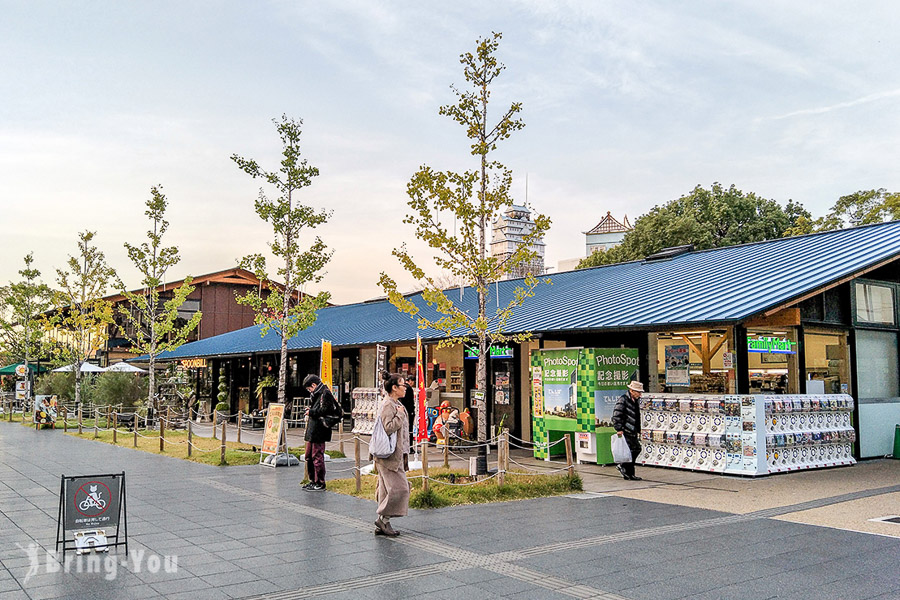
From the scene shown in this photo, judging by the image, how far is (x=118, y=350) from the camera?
1791 inches

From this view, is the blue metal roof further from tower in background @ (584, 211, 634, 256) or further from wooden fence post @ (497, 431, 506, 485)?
tower in background @ (584, 211, 634, 256)

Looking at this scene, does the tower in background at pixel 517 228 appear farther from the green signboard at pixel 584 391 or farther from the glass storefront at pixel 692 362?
the glass storefront at pixel 692 362

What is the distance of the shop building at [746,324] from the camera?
13.6 metres

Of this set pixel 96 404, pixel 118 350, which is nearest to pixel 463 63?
pixel 96 404

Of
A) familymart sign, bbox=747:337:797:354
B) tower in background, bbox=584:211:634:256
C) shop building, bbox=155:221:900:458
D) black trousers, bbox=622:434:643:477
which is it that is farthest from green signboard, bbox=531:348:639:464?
tower in background, bbox=584:211:634:256

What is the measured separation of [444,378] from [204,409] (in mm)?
15269

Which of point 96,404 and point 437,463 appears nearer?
point 437,463

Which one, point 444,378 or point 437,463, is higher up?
point 444,378

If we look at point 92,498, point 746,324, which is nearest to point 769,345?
point 746,324

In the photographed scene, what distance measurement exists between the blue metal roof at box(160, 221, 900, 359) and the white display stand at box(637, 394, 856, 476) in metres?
1.65

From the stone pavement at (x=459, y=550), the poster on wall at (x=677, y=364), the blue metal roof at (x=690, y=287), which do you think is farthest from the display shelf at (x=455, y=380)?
the stone pavement at (x=459, y=550)

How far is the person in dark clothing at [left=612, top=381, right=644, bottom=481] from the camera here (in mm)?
12647

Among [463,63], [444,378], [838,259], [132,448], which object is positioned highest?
[463,63]

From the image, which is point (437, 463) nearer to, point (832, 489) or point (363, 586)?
point (832, 489)
